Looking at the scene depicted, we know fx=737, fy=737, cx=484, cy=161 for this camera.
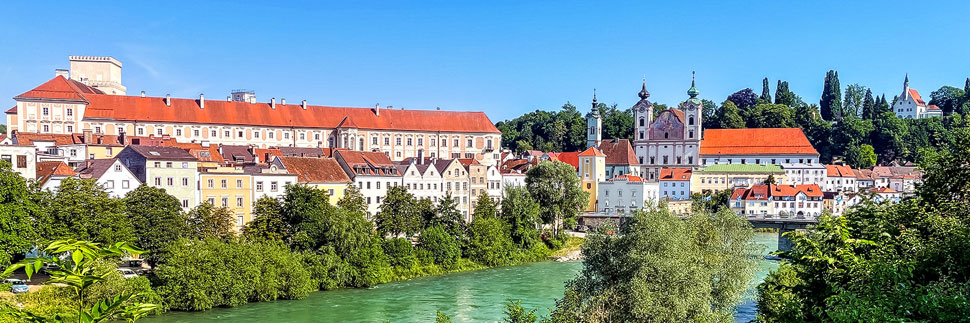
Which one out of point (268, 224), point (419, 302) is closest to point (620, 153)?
point (268, 224)

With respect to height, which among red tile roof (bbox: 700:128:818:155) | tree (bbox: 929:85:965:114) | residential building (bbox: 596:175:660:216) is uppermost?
tree (bbox: 929:85:965:114)

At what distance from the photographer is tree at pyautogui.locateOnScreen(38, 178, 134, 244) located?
89.3 feet

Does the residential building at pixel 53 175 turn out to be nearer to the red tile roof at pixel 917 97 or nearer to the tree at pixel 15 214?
the tree at pixel 15 214

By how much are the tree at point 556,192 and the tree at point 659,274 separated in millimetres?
24633

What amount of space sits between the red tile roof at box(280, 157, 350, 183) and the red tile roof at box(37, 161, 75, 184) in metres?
10.5

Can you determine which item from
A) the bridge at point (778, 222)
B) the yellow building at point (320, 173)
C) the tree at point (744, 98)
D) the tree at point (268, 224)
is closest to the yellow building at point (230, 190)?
the yellow building at point (320, 173)

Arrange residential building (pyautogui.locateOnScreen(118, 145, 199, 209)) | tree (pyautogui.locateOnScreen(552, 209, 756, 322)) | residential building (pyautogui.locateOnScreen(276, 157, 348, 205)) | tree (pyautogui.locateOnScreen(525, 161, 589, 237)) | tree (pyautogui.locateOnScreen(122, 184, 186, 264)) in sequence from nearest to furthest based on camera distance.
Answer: tree (pyautogui.locateOnScreen(552, 209, 756, 322)), tree (pyautogui.locateOnScreen(122, 184, 186, 264)), residential building (pyautogui.locateOnScreen(118, 145, 199, 209)), residential building (pyautogui.locateOnScreen(276, 157, 348, 205)), tree (pyautogui.locateOnScreen(525, 161, 589, 237))

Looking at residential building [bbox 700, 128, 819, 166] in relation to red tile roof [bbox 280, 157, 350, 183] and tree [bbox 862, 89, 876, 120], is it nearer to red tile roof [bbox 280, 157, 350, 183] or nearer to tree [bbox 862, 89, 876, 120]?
tree [bbox 862, 89, 876, 120]

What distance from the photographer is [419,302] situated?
1164 inches

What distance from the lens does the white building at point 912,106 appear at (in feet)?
391

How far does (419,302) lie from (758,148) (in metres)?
61.5

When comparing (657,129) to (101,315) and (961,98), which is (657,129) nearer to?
(961,98)

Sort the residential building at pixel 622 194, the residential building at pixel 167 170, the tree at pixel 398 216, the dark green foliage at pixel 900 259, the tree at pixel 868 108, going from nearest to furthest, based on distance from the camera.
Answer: the dark green foliage at pixel 900 259
the residential building at pixel 167 170
the tree at pixel 398 216
the residential building at pixel 622 194
the tree at pixel 868 108

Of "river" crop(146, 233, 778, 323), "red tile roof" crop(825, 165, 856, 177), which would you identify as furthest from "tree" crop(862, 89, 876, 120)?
"river" crop(146, 233, 778, 323)
